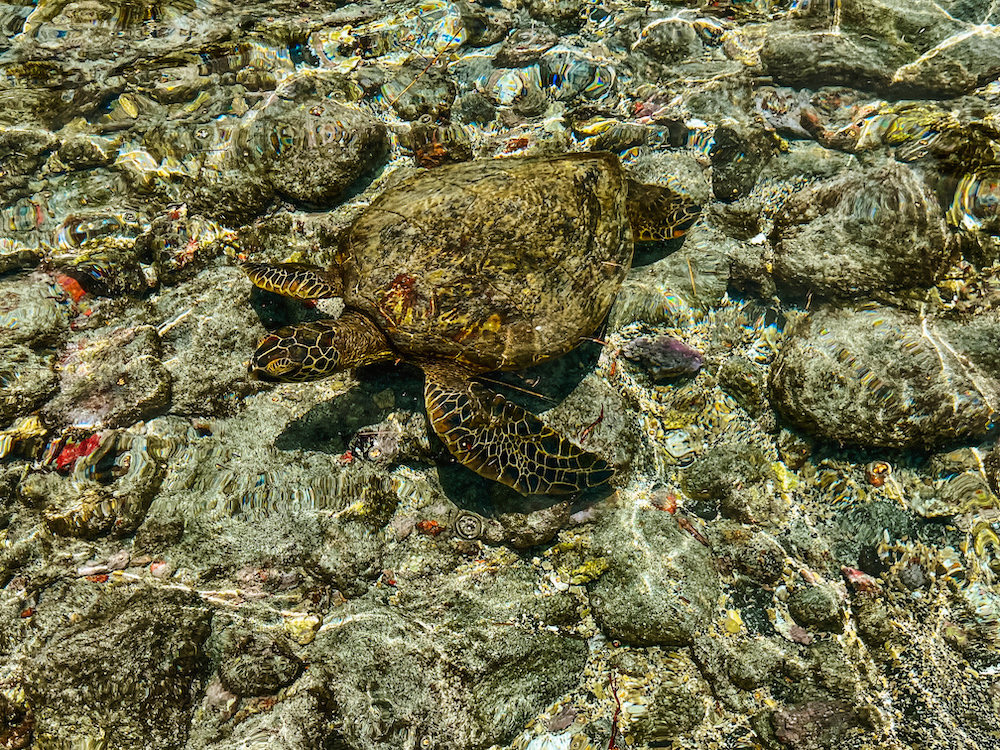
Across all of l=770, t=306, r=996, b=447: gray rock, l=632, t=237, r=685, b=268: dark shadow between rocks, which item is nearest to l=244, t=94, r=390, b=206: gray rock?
l=632, t=237, r=685, b=268: dark shadow between rocks

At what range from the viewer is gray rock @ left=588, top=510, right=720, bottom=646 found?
3.84 metres

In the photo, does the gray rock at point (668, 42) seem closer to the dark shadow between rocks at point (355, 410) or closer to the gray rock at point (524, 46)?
the gray rock at point (524, 46)

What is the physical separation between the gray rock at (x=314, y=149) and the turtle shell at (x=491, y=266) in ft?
3.09

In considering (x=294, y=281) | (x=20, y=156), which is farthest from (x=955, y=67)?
(x=20, y=156)

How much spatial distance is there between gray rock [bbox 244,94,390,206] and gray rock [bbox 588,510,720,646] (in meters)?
3.56

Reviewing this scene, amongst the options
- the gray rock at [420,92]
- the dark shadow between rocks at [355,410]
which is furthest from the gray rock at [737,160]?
the dark shadow between rocks at [355,410]

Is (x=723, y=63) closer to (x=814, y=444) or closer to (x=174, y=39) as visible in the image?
(x=814, y=444)

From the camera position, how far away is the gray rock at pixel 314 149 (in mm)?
4809

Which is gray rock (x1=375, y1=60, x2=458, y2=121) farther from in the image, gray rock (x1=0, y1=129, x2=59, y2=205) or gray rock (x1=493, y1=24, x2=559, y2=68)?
gray rock (x1=0, y1=129, x2=59, y2=205)

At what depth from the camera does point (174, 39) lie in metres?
5.53

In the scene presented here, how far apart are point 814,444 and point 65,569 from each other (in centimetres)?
547

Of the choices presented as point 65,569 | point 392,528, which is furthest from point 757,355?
point 65,569

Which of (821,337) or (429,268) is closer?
(429,268)

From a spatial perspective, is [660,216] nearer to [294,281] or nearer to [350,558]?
[294,281]
